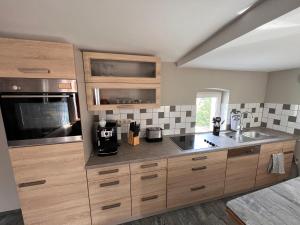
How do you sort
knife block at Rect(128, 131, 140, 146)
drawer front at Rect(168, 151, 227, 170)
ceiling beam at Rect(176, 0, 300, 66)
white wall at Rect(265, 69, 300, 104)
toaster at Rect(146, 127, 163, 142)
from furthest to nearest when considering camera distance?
white wall at Rect(265, 69, 300, 104) < toaster at Rect(146, 127, 163, 142) < knife block at Rect(128, 131, 140, 146) < drawer front at Rect(168, 151, 227, 170) < ceiling beam at Rect(176, 0, 300, 66)

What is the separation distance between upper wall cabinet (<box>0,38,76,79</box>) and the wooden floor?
1.64 metres

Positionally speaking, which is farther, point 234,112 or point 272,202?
point 234,112

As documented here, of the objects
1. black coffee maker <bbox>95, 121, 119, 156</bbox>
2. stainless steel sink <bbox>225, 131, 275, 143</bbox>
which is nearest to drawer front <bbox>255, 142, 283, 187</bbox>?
stainless steel sink <bbox>225, 131, 275, 143</bbox>

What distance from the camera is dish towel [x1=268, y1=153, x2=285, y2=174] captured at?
6.29 feet

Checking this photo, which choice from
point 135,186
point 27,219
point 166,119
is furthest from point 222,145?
point 27,219

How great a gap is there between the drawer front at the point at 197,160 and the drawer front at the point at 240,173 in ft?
0.53

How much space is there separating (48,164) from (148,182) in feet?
3.03

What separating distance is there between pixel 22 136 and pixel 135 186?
3.50 ft

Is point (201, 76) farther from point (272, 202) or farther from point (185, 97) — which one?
point (272, 202)

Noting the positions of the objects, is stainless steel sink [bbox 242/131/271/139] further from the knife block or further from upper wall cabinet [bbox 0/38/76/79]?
upper wall cabinet [bbox 0/38/76/79]

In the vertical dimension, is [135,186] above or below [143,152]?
below

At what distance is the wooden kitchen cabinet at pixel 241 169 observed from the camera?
175cm

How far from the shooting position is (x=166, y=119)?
2.06m

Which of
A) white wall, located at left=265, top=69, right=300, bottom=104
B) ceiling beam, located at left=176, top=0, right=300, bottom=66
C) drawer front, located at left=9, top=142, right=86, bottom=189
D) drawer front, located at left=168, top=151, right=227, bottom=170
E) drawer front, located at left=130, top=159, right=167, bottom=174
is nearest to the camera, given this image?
ceiling beam, located at left=176, top=0, right=300, bottom=66
